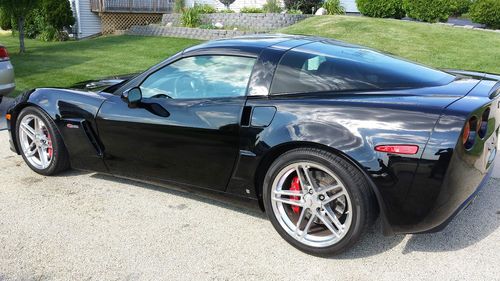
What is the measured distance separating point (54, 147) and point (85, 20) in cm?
1627

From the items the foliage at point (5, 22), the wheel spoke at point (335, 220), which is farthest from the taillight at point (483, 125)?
the foliage at point (5, 22)

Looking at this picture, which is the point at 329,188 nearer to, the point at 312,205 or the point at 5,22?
the point at 312,205

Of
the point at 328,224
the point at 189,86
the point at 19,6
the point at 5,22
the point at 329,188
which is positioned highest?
the point at 189,86

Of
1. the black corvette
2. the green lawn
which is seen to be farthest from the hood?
the green lawn

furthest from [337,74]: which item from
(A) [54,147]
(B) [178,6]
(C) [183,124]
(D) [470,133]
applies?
(B) [178,6]

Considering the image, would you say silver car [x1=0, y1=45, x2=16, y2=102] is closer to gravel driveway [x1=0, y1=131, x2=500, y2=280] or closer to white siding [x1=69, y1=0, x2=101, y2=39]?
gravel driveway [x1=0, y1=131, x2=500, y2=280]

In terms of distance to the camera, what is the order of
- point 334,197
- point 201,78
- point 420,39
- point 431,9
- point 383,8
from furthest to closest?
point 383,8 → point 431,9 → point 420,39 → point 201,78 → point 334,197

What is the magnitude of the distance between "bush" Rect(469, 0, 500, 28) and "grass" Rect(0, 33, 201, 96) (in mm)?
9222

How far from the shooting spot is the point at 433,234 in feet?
10.5

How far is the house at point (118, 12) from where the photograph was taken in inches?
731

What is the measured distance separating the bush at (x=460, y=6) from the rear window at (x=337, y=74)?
42.7 ft

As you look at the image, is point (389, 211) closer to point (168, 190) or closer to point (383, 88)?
point (383, 88)

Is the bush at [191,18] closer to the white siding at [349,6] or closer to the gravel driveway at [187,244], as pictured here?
the white siding at [349,6]

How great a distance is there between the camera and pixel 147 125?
3531 millimetres
